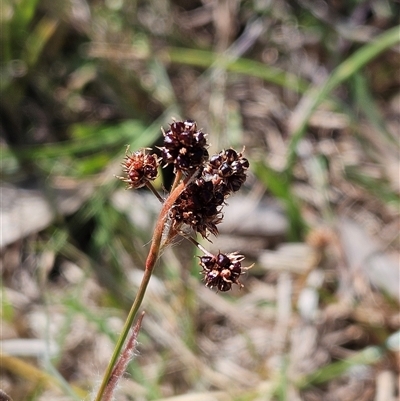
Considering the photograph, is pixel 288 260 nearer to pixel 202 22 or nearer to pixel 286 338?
pixel 286 338

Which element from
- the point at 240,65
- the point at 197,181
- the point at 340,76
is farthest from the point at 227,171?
the point at 240,65

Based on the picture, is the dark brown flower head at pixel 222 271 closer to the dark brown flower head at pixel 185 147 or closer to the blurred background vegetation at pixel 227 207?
the dark brown flower head at pixel 185 147

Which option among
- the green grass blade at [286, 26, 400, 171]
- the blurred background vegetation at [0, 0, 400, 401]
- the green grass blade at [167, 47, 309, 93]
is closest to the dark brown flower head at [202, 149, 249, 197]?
the blurred background vegetation at [0, 0, 400, 401]

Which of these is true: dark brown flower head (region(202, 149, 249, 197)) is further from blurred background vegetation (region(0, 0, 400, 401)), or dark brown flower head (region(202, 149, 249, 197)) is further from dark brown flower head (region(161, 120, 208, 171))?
blurred background vegetation (region(0, 0, 400, 401))

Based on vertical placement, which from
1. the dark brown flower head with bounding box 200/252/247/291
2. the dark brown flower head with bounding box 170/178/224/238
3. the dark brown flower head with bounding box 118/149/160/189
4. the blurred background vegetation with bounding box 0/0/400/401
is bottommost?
the dark brown flower head with bounding box 200/252/247/291

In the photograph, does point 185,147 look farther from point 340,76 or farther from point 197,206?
point 340,76
